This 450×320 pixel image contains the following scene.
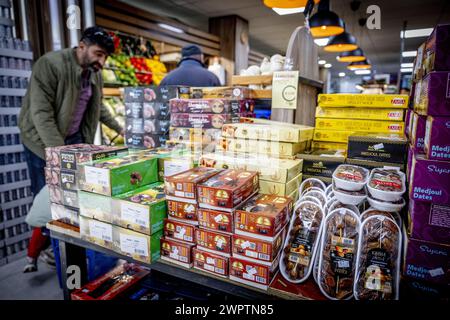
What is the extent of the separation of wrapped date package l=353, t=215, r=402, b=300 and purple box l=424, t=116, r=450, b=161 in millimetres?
286

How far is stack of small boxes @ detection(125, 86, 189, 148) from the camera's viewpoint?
2186mm

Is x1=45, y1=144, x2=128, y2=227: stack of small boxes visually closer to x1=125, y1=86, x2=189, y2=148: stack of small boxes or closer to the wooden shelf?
x1=125, y1=86, x2=189, y2=148: stack of small boxes

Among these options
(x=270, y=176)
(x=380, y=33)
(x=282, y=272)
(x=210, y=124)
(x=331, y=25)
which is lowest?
(x=282, y=272)

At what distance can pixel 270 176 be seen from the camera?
58.2 inches

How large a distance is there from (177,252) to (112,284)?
860mm

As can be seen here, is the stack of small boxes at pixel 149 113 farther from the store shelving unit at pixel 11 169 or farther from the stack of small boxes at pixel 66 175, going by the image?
the store shelving unit at pixel 11 169

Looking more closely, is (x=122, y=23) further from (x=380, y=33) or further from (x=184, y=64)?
(x=380, y=33)

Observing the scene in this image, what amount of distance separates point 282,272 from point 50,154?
1447 millimetres

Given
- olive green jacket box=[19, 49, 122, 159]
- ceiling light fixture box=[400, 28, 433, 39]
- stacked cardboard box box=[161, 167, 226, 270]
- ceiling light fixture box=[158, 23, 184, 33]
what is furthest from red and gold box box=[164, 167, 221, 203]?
ceiling light fixture box=[400, 28, 433, 39]

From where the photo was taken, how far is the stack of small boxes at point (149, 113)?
7.17ft

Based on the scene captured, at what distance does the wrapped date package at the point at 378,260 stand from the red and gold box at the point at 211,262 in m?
0.52

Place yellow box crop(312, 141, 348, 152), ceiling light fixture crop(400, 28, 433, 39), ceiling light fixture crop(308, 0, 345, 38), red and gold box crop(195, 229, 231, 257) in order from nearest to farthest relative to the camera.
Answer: red and gold box crop(195, 229, 231, 257), yellow box crop(312, 141, 348, 152), ceiling light fixture crop(308, 0, 345, 38), ceiling light fixture crop(400, 28, 433, 39)

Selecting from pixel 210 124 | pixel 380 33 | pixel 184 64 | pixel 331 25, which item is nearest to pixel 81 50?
pixel 184 64

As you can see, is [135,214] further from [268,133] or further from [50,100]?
[50,100]
